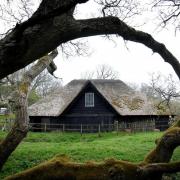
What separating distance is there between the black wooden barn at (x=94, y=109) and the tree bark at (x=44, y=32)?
101ft

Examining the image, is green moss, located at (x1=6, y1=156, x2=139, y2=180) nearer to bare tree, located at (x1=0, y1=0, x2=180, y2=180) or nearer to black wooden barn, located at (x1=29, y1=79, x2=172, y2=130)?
bare tree, located at (x1=0, y1=0, x2=180, y2=180)

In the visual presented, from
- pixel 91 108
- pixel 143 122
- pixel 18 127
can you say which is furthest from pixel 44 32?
pixel 143 122

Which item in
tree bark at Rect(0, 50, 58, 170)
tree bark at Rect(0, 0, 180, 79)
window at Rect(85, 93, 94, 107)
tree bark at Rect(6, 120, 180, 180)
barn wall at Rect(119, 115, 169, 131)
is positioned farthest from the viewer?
window at Rect(85, 93, 94, 107)

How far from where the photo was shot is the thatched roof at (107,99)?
38.1 m

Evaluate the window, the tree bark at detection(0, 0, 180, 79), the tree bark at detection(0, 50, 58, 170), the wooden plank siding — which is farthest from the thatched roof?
the tree bark at detection(0, 0, 180, 79)

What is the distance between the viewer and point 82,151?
19125 millimetres

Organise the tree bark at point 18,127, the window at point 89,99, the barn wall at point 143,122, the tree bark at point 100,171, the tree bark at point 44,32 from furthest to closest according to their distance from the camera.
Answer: the window at point 89,99
the barn wall at point 143,122
the tree bark at point 18,127
the tree bark at point 100,171
the tree bark at point 44,32

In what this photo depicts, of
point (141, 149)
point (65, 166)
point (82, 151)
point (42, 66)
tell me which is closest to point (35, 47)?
point (65, 166)

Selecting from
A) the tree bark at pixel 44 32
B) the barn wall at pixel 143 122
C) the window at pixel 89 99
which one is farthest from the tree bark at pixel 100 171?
the window at pixel 89 99

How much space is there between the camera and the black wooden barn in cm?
3775

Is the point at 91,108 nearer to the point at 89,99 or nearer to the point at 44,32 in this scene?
the point at 89,99

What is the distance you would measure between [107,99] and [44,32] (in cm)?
3259

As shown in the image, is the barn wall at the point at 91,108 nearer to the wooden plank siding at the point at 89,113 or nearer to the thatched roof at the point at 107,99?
the wooden plank siding at the point at 89,113

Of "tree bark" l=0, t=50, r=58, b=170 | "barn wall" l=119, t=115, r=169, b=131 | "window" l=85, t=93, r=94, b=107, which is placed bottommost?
"barn wall" l=119, t=115, r=169, b=131
